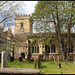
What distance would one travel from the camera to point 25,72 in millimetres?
6812

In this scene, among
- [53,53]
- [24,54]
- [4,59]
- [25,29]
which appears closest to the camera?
[4,59]

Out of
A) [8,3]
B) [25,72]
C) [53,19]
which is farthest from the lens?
[53,19]

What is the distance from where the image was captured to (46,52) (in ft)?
76.2

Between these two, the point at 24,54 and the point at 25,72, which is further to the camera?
the point at 24,54

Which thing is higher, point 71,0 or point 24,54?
point 71,0

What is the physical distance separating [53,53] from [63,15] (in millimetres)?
9839

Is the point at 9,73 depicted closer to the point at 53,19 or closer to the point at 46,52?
the point at 53,19

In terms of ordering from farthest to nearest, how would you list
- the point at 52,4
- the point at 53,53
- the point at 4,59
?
the point at 53,53 < the point at 52,4 < the point at 4,59

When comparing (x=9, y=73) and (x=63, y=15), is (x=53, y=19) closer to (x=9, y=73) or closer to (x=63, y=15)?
(x=63, y=15)

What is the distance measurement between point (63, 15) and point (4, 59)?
10456 mm

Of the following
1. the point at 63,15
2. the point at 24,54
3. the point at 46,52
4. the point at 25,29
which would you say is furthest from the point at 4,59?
the point at 25,29

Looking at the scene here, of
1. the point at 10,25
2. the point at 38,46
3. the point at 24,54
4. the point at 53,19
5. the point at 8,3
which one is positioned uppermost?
the point at 8,3

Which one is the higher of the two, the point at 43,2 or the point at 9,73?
the point at 43,2

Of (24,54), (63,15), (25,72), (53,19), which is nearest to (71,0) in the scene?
(63,15)
